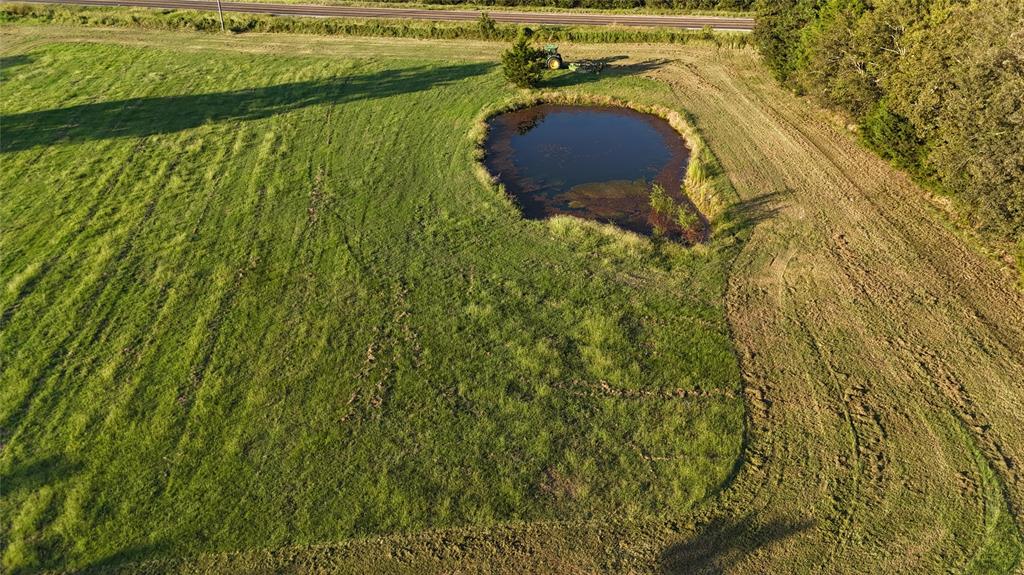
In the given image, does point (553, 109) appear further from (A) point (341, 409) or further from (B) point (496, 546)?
(B) point (496, 546)

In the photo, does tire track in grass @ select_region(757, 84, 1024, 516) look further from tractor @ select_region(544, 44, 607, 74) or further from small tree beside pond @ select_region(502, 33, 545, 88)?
tractor @ select_region(544, 44, 607, 74)

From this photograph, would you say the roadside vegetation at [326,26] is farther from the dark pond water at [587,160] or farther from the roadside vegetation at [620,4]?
the dark pond water at [587,160]

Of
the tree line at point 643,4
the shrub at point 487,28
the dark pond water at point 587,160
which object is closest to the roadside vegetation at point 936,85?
the dark pond water at point 587,160

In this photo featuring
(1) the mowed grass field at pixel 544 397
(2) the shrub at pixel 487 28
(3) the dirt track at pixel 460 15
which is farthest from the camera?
(3) the dirt track at pixel 460 15

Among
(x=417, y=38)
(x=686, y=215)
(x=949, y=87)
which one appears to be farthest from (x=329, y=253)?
(x=417, y=38)

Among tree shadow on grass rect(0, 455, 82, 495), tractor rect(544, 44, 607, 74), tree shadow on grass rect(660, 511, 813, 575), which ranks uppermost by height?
tractor rect(544, 44, 607, 74)

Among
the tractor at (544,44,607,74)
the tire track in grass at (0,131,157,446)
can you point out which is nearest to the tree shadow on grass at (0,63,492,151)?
the tractor at (544,44,607,74)
